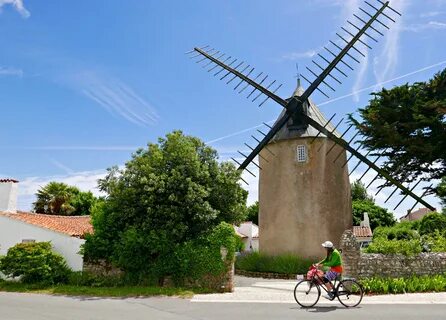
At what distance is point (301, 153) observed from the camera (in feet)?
84.9

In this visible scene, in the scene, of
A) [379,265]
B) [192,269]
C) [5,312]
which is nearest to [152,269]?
[192,269]

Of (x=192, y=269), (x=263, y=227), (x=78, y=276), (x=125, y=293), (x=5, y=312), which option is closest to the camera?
(x=5, y=312)

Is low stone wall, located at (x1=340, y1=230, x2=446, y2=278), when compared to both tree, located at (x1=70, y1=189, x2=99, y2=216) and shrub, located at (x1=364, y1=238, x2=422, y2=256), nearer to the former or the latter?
shrub, located at (x1=364, y1=238, x2=422, y2=256)

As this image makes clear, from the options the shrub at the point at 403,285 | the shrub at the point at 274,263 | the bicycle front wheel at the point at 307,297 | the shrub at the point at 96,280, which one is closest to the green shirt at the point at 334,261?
the bicycle front wheel at the point at 307,297

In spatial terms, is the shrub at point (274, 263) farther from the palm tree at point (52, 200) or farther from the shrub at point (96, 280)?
the palm tree at point (52, 200)

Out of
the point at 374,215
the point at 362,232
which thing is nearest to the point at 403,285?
the point at 362,232

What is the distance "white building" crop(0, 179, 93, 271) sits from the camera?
20.6m

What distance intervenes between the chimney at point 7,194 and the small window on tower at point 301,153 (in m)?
17.1

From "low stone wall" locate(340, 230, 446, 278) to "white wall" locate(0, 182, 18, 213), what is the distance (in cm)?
1880

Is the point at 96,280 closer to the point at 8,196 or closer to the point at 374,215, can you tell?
the point at 8,196

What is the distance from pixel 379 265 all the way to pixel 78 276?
12913 millimetres

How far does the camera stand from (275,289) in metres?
17.5

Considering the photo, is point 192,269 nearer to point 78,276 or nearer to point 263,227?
point 78,276

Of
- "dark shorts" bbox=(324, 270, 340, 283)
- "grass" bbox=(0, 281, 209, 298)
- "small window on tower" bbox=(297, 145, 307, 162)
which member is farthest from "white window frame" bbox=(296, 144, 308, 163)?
"dark shorts" bbox=(324, 270, 340, 283)
